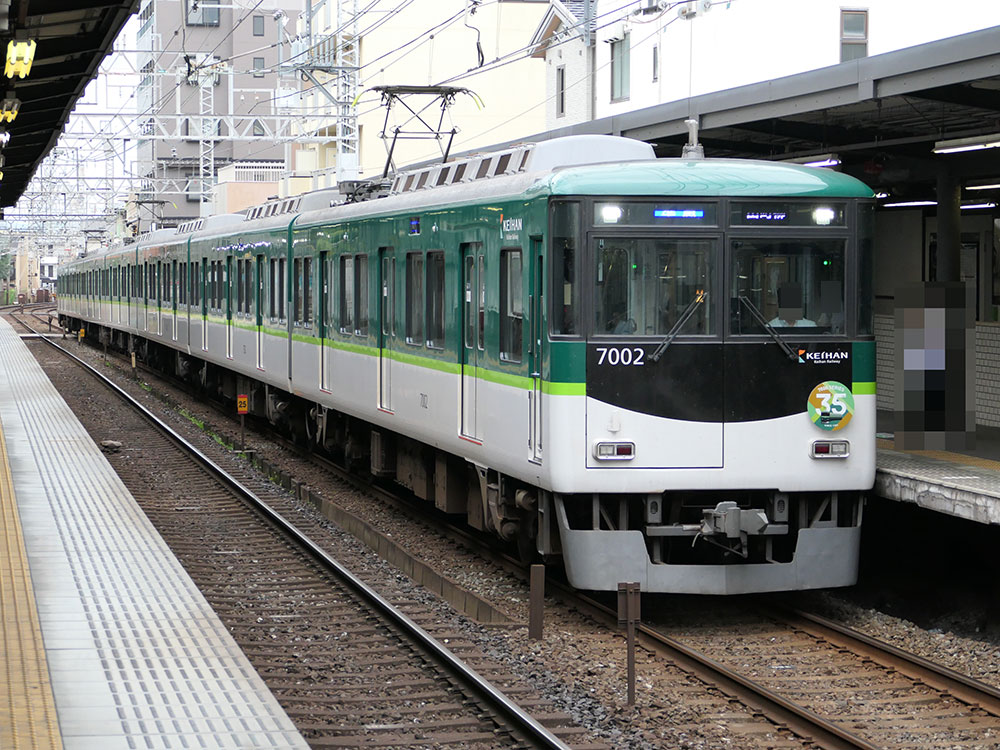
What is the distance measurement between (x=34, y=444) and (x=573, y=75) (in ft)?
58.9

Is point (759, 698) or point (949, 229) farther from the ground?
point (949, 229)

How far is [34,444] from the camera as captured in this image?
19.0m

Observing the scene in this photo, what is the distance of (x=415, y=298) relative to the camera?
12.7 metres

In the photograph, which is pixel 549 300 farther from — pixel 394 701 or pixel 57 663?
pixel 57 663

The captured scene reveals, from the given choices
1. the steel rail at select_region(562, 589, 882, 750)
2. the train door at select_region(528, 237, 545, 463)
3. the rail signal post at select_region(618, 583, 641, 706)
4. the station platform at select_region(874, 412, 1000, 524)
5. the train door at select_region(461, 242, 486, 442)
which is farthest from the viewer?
the train door at select_region(461, 242, 486, 442)

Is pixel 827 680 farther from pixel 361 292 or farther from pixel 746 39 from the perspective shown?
pixel 746 39

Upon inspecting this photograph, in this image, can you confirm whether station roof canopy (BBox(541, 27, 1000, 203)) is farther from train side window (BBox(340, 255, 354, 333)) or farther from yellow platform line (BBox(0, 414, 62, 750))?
yellow platform line (BBox(0, 414, 62, 750))

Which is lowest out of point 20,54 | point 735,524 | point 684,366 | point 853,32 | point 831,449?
point 735,524

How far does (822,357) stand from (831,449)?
594mm

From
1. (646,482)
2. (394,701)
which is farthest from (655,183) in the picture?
(394,701)

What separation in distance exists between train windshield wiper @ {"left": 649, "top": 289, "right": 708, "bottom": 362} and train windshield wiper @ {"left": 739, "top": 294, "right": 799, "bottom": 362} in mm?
272

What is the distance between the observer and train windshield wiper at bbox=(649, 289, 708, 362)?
9180mm

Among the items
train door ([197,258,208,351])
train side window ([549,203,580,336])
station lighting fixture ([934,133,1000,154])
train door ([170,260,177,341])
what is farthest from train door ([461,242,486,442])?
train door ([170,260,177,341])

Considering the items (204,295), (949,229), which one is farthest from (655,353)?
(204,295)
